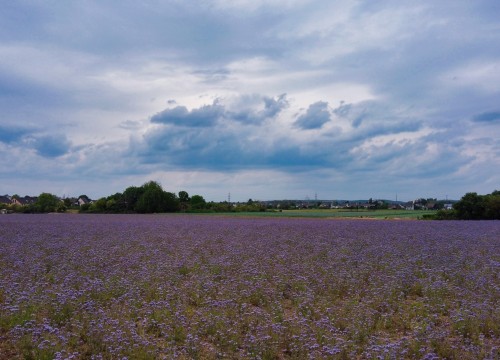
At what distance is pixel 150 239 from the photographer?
16062mm

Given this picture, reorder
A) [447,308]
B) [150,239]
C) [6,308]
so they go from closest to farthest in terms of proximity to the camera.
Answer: [6,308] → [447,308] → [150,239]

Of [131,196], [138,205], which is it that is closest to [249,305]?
[138,205]

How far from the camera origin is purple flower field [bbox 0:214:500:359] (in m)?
5.47

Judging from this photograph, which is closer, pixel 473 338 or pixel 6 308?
pixel 473 338

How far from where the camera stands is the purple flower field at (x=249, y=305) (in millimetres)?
5473

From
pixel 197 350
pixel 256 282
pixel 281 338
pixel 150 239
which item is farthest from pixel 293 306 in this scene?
pixel 150 239

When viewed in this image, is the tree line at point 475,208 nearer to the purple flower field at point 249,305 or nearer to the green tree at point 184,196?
the purple flower field at point 249,305

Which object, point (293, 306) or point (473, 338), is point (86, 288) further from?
point (473, 338)

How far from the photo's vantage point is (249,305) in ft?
24.0

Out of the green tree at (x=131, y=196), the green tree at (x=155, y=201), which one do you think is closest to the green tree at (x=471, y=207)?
the green tree at (x=155, y=201)

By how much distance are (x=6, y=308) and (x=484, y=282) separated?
8.37 metres

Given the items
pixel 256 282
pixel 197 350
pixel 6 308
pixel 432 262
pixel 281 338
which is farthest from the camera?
pixel 432 262

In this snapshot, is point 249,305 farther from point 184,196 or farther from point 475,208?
point 184,196

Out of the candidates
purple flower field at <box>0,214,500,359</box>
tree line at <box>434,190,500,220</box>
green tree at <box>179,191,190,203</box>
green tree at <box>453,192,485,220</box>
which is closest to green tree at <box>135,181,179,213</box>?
green tree at <box>179,191,190,203</box>
